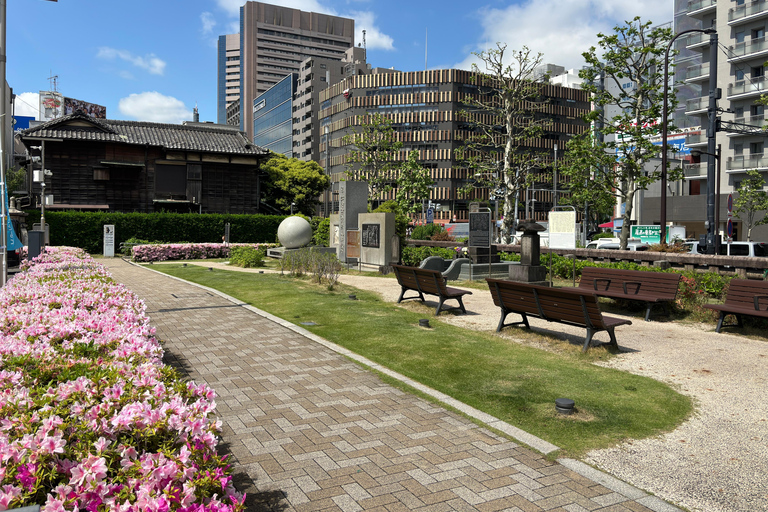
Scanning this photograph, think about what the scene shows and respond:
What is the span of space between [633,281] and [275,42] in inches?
6065

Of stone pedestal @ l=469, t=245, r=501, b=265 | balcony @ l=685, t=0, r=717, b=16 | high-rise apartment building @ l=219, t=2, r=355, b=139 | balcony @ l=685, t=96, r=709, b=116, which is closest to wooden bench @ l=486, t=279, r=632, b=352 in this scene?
stone pedestal @ l=469, t=245, r=501, b=265

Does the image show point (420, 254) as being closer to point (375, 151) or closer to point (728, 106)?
point (375, 151)

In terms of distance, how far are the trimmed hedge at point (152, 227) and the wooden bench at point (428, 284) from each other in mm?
28570

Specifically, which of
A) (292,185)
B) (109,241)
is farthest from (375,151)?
(109,241)

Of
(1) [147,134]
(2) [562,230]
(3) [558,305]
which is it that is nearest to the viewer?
(3) [558,305]

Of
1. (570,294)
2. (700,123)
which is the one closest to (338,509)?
(570,294)

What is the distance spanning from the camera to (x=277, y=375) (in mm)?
6758

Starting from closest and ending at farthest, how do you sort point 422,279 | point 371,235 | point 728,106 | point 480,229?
point 422,279
point 480,229
point 371,235
point 728,106

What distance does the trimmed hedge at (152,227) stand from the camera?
1341 inches

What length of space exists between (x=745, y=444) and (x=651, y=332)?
17.3 ft

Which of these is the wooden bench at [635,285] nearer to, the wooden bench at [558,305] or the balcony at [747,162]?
the wooden bench at [558,305]

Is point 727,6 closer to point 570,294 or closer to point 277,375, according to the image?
point 570,294

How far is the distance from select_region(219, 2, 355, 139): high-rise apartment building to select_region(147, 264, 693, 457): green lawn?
147 m

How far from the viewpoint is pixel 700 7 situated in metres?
50.7
